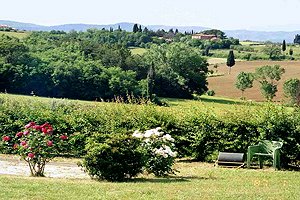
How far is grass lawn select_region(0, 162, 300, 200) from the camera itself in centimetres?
1089

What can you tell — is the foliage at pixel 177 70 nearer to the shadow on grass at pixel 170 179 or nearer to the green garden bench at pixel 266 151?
the green garden bench at pixel 266 151

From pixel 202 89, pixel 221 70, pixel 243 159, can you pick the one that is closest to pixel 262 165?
pixel 243 159

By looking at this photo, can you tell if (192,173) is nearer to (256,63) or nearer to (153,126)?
(153,126)

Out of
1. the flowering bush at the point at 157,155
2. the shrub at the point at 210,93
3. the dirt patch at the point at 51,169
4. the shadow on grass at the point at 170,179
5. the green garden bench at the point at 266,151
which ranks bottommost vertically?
the shrub at the point at 210,93

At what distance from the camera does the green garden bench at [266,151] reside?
1841 centimetres

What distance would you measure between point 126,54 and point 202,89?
15970 millimetres

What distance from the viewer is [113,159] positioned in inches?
557

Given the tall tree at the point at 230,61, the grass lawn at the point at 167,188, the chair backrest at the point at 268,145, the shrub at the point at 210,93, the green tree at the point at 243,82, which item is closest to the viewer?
the grass lawn at the point at 167,188

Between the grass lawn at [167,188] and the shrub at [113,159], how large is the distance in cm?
37

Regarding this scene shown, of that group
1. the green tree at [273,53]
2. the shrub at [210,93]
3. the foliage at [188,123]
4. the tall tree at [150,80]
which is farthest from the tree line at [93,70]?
the foliage at [188,123]

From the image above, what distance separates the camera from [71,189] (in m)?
11.6

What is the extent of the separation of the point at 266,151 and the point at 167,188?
25.3 ft

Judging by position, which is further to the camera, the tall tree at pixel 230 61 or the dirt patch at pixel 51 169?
the tall tree at pixel 230 61

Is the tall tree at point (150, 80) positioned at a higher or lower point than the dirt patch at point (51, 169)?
lower
